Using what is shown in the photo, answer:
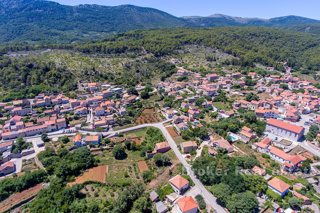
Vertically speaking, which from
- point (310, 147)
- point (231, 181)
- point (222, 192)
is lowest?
point (310, 147)

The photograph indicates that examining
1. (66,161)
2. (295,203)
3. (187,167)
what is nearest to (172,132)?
(187,167)

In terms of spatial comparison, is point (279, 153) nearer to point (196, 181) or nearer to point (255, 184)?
point (255, 184)

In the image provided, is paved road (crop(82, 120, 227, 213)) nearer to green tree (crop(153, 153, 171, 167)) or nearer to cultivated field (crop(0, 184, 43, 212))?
green tree (crop(153, 153, 171, 167))

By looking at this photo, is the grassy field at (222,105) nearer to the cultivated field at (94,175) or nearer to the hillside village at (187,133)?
the hillside village at (187,133)

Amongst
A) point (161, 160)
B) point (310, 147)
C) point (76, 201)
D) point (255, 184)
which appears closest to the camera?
point (76, 201)

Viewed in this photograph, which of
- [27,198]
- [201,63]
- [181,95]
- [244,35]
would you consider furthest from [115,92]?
[244,35]

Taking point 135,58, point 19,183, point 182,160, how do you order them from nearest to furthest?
point 19,183
point 182,160
point 135,58

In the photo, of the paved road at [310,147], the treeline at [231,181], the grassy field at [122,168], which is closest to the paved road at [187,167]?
the treeline at [231,181]

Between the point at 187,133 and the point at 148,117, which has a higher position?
the point at 187,133
